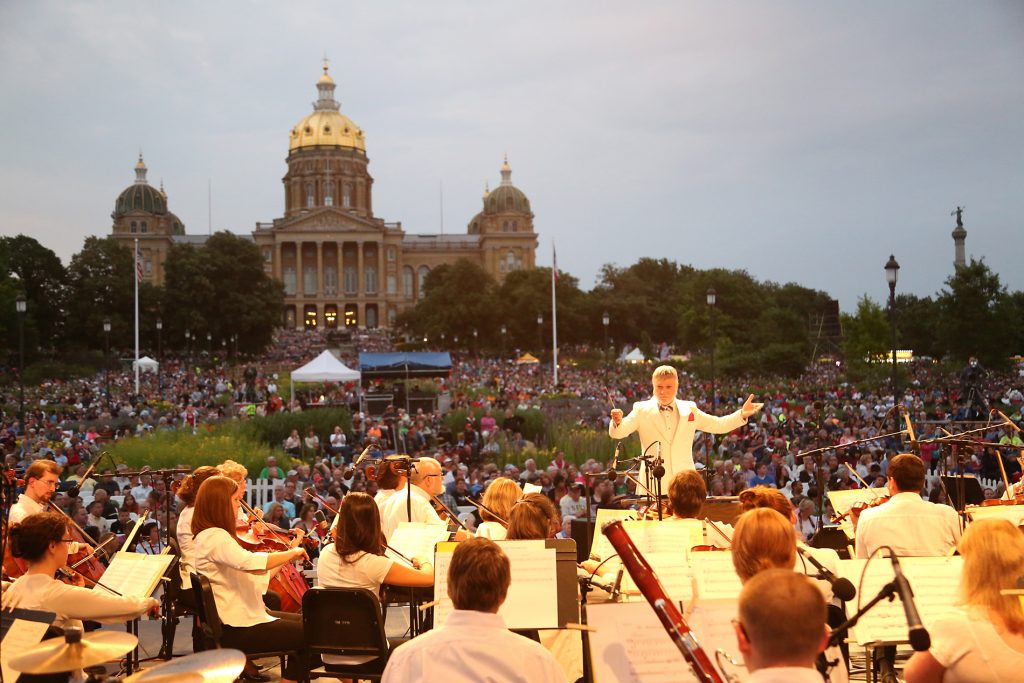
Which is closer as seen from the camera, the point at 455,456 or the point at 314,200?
the point at 455,456

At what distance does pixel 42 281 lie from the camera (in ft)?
239

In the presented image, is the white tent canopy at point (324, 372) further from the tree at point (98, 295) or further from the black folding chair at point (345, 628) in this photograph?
the tree at point (98, 295)

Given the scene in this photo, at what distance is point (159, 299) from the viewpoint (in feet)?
251

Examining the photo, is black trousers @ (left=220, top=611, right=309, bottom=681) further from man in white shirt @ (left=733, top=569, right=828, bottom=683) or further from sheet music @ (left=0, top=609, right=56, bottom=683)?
man in white shirt @ (left=733, top=569, right=828, bottom=683)

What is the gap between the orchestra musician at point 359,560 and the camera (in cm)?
665

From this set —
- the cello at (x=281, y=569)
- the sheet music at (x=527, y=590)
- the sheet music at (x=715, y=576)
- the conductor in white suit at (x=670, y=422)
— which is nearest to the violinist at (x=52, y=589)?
the sheet music at (x=527, y=590)

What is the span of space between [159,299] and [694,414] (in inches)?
2824

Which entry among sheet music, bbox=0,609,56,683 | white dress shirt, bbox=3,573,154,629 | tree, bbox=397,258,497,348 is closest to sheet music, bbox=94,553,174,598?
white dress shirt, bbox=3,573,154,629

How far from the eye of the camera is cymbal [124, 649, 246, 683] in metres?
4.02

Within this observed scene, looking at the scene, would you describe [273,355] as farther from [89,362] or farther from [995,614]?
[995,614]

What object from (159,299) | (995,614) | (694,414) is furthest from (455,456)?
(159,299)

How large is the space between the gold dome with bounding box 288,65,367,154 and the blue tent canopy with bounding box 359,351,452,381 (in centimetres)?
10395

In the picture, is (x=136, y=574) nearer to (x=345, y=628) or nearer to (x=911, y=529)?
(x=345, y=628)

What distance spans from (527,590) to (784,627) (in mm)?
2506
